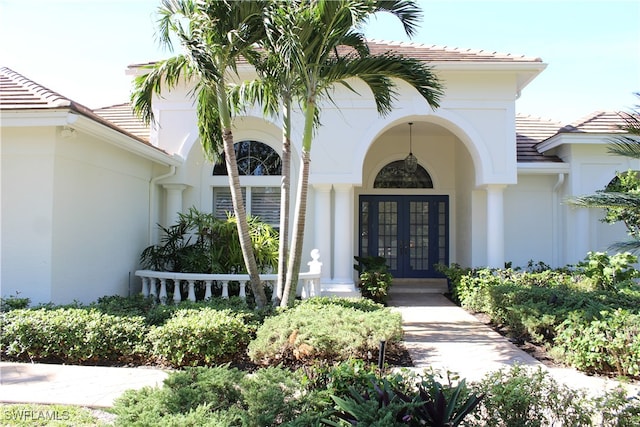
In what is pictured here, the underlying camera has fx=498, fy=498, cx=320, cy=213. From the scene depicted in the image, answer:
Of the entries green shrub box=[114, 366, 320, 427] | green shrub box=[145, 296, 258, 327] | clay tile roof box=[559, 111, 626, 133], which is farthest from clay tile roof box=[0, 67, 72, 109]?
clay tile roof box=[559, 111, 626, 133]

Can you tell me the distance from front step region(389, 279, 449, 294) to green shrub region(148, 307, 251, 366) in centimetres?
810

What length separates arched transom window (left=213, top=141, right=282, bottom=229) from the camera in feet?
39.8

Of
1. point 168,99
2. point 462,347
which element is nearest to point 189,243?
point 168,99

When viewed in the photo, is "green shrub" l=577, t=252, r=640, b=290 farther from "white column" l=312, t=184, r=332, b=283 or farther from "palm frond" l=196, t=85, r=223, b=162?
"palm frond" l=196, t=85, r=223, b=162

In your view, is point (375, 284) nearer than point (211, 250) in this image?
No

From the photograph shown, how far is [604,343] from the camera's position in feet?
19.2

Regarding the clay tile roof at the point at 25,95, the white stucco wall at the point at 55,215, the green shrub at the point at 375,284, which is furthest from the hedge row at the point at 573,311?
the clay tile roof at the point at 25,95

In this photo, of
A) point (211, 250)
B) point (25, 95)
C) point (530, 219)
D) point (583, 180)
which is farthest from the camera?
point (530, 219)

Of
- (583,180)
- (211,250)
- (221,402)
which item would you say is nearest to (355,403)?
(221,402)

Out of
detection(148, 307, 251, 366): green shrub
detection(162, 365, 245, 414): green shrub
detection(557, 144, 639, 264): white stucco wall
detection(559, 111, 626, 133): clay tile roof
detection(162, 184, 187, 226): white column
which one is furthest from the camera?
detection(557, 144, 639, 264): white stucco wall

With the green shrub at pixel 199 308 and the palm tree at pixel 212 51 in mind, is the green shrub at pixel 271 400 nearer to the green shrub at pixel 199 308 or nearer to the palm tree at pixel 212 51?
the green shrub at pixel 199 308

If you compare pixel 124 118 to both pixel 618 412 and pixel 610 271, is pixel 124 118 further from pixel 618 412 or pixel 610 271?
pixel 618 412

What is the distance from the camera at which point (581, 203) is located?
7.38 m

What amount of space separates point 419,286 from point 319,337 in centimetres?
926
